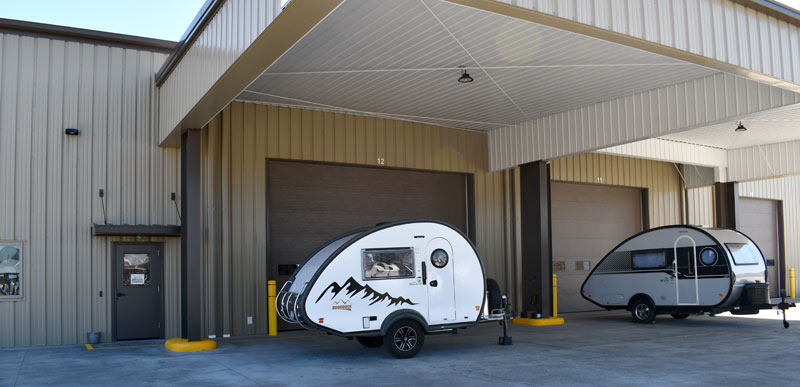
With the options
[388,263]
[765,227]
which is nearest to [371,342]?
[388,263]

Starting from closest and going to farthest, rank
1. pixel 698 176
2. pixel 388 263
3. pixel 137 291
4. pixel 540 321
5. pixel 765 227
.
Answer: pixel 388 263
pixel 137 291
pixel 540 321
pixel 698 176
pixel 765 227

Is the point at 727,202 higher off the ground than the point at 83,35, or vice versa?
the point at 83,35

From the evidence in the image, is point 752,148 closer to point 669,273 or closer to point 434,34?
point 669,273

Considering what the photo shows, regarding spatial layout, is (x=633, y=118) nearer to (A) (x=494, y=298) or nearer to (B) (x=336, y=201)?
(A) (x=494, y=298)

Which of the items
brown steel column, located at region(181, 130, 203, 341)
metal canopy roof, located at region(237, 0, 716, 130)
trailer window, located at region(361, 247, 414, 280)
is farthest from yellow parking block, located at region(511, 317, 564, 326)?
brown steel column, located at region(181, 130, 203, 341)

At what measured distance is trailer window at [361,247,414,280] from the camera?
11148 mm

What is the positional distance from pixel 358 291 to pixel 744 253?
32.8 feet

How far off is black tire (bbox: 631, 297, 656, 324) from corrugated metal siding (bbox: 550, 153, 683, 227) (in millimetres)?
4823

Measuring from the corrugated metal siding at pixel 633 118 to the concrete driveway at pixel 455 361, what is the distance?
4421 millimetres

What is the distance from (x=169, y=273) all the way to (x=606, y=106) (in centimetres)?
1041

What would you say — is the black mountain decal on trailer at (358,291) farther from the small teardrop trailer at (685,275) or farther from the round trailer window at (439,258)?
the small teardrop trailer at (685,275)

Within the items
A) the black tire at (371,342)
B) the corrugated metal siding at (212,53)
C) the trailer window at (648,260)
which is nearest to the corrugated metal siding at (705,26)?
the corrugated metal siding at (212,53)

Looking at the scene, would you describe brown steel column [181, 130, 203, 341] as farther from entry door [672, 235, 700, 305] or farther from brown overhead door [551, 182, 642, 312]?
brown overhead door [551, 182, 642, 312]

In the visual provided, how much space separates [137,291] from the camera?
1393cm
